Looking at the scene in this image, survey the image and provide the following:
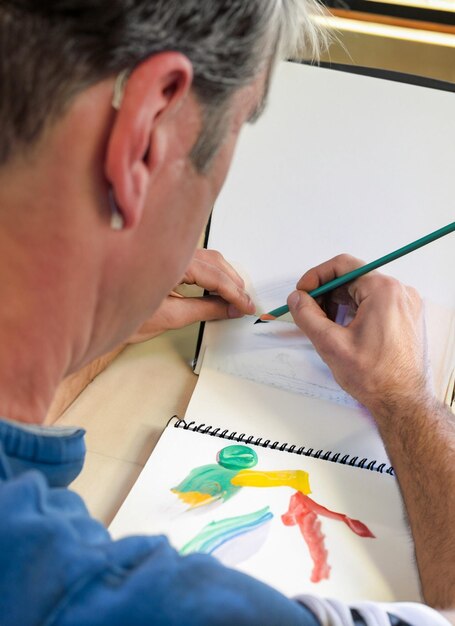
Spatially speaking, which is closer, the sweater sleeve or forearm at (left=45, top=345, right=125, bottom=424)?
the sweater sleeve

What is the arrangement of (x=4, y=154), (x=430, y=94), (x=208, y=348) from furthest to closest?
(x=208, y=348), (x=430, y=94), (x=4, y=154)

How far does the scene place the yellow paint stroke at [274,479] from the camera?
2.51 feet

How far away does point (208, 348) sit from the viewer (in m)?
0.94

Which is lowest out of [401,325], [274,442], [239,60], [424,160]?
[274,442]

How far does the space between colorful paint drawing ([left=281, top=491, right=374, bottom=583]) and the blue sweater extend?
24cm

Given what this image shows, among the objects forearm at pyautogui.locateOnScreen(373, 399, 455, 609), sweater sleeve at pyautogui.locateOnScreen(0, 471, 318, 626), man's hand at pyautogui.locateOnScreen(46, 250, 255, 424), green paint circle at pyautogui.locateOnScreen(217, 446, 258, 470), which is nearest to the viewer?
sweater sleeve at pyautogui.locateOnScreen(0, 471, 318, 626)

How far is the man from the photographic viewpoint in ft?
1.30

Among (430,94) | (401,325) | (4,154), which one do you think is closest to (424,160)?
(430,94)

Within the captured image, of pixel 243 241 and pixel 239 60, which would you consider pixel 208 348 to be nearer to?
pixel 243 241

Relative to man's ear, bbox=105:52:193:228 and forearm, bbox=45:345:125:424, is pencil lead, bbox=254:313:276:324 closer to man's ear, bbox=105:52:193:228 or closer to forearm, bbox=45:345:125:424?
forearm, bbox=45:345:125:424

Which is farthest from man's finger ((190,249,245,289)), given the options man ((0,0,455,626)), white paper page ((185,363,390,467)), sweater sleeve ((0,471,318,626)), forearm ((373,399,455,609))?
sweater sleeve ((0,471,318,626))

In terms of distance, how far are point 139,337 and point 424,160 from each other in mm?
415

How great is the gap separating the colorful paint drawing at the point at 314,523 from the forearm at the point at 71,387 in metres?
0.27

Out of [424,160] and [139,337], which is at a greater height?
[424,160]
